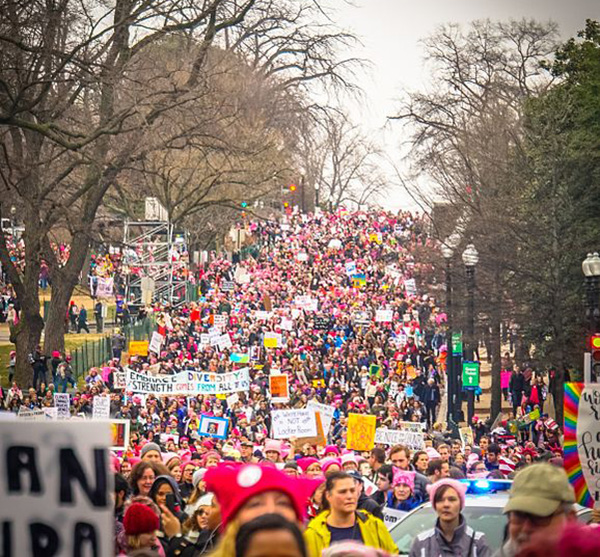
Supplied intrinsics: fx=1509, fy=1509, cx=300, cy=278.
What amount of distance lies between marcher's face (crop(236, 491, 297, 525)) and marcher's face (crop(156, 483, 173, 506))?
16.9 ft

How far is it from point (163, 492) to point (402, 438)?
11313 millimetres

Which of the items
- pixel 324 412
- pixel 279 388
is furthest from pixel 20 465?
pixel 279 388

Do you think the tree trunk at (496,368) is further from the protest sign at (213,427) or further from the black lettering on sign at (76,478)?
Answer: the black lettering on sign at (76,478)

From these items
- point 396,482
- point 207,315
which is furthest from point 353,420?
point 207,315

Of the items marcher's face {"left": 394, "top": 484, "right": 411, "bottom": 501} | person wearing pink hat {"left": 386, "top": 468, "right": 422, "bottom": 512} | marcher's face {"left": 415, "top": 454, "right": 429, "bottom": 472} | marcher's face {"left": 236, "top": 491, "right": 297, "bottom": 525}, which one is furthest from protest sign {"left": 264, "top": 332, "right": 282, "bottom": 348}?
marcher's face {"left": 236, "top": 491, "right": 297, "bottom": 525}

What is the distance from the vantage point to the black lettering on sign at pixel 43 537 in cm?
458

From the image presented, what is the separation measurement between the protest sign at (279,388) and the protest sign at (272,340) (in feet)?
31.6

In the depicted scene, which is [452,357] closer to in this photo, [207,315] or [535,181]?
[535,181]

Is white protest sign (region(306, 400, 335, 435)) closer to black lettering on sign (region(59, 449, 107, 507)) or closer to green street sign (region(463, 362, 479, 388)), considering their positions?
green street sign (region(463, 362, 479, 388))

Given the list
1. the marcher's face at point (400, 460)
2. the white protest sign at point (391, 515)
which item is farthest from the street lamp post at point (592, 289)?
the white protest sign at point (391, 515)

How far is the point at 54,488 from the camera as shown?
182 inches

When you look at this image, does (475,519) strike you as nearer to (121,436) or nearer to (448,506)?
(448,506)

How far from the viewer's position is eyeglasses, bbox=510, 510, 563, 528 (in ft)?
19.4

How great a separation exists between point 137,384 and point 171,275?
104 ft
